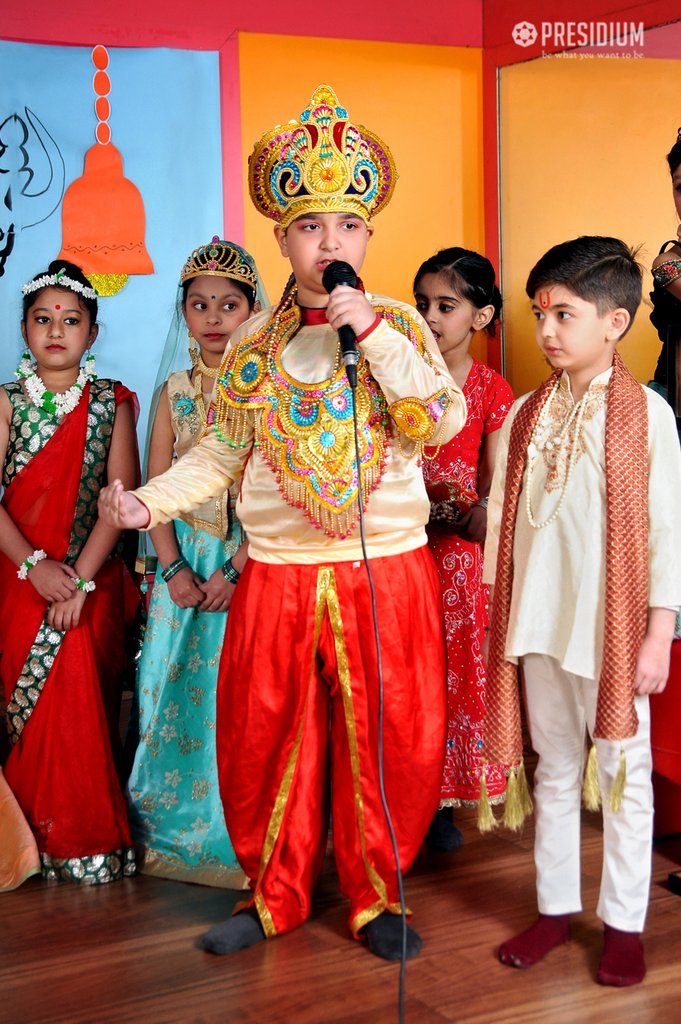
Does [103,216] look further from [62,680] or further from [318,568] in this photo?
[318,568]

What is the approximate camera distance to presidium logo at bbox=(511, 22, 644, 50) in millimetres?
3965

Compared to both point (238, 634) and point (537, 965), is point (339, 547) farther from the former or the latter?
point (537, 965)

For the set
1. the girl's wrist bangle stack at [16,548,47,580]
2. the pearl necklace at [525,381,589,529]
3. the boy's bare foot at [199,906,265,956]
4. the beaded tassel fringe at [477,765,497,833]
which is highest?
the pearl necklace at [525,381,589,529]

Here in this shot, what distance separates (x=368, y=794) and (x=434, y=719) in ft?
0.65

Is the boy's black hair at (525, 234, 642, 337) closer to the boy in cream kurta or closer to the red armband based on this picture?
the boy in cream kurta

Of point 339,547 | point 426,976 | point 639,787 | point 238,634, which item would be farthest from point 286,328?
point 426,976

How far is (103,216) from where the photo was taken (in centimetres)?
413

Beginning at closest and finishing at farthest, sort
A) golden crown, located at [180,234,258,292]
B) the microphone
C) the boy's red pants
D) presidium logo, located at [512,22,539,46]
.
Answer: the microphone < the boy's red pants < golden crown, located at [180,234,258,292] < presidium logo, located at [512,22,539,46]

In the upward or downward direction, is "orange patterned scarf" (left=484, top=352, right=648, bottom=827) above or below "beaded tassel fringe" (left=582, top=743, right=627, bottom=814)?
above

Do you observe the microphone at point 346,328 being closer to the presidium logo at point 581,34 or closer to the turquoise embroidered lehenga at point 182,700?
the turquoise embroidered lehenga at point 182,700

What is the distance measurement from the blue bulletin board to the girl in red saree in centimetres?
106

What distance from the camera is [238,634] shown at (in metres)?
2.46

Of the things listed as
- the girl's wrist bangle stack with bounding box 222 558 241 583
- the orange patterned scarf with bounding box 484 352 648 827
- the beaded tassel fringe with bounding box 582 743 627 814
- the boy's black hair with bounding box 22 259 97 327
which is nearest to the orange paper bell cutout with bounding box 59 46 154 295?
the boy's black hair with bounding box 22 259 97 327

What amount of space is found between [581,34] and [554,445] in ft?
7.82
